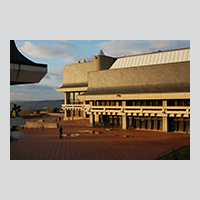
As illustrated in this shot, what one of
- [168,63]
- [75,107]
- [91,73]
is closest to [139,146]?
[168,63]

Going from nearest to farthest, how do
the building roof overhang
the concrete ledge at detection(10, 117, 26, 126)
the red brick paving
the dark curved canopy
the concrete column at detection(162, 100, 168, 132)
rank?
the building roof overhang, the dark curved canopy, the concrete ledge at detection(10, 117, 26, 126), the red brick paving, the concrete column at detection(162, 100, 168, 132)

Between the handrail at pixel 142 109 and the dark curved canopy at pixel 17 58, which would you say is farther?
the handrail at pixel 142 109

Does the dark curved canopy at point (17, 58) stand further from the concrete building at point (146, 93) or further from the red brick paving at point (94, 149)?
the concrete building at point (146, 93)

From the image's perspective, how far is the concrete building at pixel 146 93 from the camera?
92.8ft

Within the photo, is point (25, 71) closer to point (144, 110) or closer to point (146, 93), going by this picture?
point (146, 93)

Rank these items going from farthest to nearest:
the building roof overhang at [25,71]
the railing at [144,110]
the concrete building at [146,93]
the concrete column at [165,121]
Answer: the concrete column at [165,121]
the concrete building at [146,93]
the railing at [144,110]
the building roof overhang at [25,71]

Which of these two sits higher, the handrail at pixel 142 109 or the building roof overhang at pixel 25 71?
the building roof overhang at pixel 25 71

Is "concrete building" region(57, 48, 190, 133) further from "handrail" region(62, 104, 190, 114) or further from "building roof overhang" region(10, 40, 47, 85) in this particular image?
"building roof overhang" region(10, 40, 47, 85)

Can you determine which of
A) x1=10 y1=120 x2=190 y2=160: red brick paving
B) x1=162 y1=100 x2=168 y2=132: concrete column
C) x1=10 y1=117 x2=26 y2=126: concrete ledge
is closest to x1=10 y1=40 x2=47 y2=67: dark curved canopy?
x1=10 y1=117 x2=26 y2=126: concrete ledge

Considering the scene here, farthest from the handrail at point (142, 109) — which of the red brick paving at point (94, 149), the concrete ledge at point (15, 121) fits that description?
the concrete ledge at point (15, 121)

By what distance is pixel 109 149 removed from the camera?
19.9 metres

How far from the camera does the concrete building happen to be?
92.8 ft

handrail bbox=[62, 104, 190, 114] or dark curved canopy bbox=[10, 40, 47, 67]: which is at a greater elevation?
dark curved canopy bbox=[10, 40, 47, 67]

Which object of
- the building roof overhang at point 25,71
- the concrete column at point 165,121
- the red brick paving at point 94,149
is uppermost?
the building roof overhang at point 25,71
